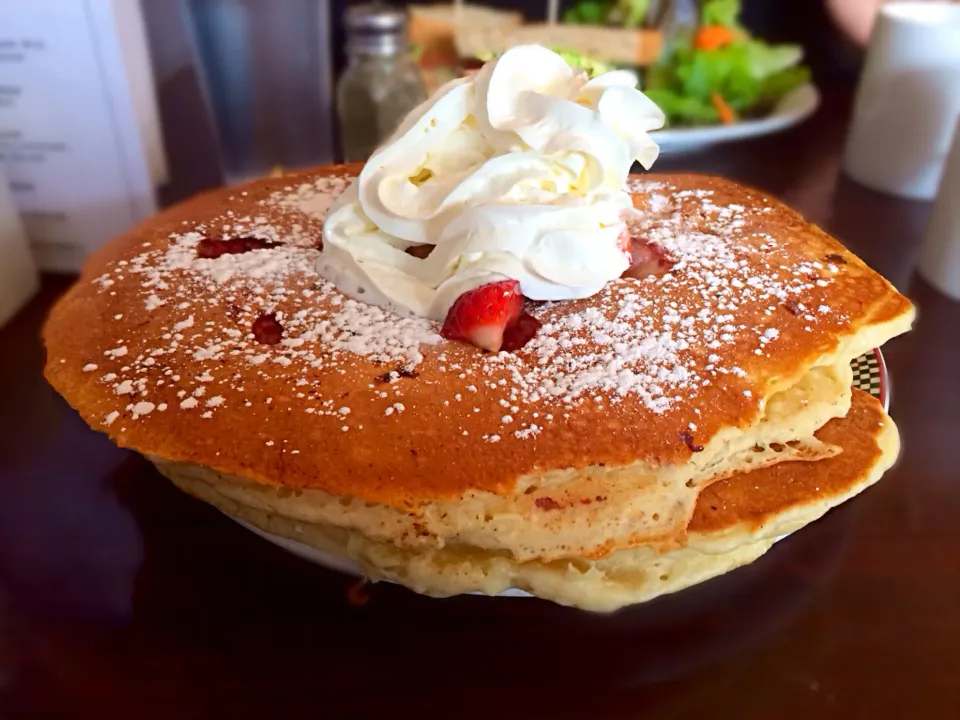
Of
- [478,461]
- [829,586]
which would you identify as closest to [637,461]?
[478,461]

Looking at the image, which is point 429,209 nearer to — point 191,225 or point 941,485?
point 191,225

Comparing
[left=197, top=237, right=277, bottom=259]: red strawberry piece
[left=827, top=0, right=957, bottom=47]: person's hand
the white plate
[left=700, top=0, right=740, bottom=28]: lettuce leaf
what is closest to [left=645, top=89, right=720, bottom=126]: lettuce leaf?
the white plate

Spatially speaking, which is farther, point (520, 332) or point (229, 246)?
point (229, 246)

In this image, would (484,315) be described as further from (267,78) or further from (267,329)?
(267,78)

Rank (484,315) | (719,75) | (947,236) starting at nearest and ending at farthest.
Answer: (484,315) < (947,236) < (719,75)

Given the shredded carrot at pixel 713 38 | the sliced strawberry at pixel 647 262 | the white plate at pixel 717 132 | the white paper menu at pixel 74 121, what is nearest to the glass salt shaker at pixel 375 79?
the white paper menu at pixel 74 121

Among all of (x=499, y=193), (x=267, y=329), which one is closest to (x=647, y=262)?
(x=499, y=193)

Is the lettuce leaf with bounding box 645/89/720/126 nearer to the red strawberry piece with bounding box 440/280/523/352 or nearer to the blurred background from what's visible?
the blurred background
